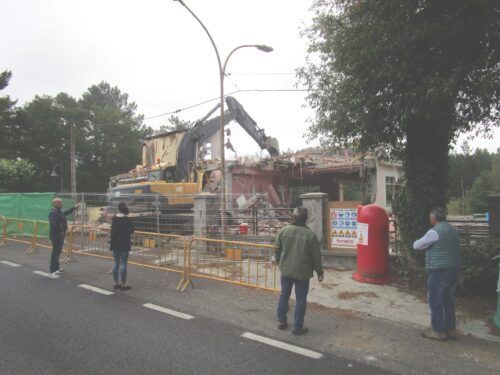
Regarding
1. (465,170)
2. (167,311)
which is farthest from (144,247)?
(465,170)

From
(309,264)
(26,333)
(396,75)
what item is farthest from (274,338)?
(396,75)

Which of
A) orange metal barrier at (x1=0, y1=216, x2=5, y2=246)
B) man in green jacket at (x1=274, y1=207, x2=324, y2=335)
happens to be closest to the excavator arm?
orange metal barrier at (x1=0, y1=216, x2=5, y2=246)

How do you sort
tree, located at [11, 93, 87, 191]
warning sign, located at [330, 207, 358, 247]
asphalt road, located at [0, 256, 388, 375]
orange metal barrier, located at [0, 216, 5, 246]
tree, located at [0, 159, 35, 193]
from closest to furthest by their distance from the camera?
asphalt road, located at [0, 256, 388, 375] → warning sign, located at [330, 207, 358, 247] → orange metal barrier, located at [0, 216, 5, 246] → tree, located at [0, 159, 35, 193] → tree, located at [11, 93, 87, 191]

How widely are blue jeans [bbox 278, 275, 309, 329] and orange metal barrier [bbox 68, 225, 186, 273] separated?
363 centimetres

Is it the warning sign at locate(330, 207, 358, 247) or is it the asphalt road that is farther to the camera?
the warning sign at locate(330, 207, 358, 247)

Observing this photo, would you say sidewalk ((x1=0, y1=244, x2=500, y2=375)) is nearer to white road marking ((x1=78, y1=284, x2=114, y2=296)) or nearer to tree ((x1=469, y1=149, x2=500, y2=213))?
white road marking ((x1=78, y1=284, x2=114, y2=296))

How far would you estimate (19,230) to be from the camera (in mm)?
14688

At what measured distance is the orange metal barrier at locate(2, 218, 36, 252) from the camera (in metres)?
14.2

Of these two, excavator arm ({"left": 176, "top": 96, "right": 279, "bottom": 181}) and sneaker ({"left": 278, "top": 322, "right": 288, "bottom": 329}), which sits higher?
excavator arm ({"left": 176, "top": 96, "right": 279, "bottom": 181})

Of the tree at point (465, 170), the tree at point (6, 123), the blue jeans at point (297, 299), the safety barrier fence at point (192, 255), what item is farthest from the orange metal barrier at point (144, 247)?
the tree at point (465, 170)

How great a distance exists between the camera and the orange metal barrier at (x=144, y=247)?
30.8ft

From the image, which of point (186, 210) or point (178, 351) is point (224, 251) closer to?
point (186, 210)

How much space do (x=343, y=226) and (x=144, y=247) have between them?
5.16 meters

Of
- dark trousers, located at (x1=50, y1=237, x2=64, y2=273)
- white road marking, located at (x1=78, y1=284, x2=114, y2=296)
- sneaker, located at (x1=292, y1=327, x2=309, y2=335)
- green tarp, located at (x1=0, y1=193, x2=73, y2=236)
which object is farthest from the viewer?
green tarp, located at (x1=0, y1=193, x2=73, y2=236)
